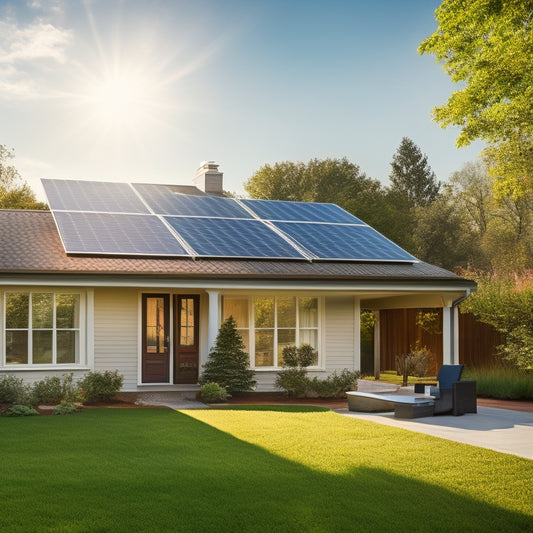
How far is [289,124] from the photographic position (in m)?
41.3

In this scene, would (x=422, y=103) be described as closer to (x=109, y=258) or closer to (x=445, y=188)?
(x=445, y=188)

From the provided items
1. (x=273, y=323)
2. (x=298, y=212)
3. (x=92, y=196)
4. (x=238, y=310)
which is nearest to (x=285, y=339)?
(x=273, y=323)

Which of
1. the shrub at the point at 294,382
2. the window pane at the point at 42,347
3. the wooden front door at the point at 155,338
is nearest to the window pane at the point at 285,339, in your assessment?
the shrub at the point at 294,382

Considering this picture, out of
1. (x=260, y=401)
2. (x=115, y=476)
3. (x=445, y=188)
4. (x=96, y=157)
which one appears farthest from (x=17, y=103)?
(x=445, y=188)

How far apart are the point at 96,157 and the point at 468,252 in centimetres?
2801

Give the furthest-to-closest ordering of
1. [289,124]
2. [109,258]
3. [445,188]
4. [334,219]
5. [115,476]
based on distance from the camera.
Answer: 1. [445,188]
2. [289,124]
3. [334,219]
4. [109,258]
5. [115,476]

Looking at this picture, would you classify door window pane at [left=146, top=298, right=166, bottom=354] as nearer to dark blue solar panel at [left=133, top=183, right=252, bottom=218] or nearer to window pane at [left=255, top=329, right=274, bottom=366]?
window pane at [left=255, top=329, right=274, bottom=366]

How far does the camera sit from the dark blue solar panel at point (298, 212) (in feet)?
69.8

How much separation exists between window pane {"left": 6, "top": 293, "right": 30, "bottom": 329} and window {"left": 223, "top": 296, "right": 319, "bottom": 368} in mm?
4514

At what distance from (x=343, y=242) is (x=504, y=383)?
5.35 metres

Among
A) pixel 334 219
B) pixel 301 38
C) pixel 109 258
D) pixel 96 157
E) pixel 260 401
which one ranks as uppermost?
pixel 301 38

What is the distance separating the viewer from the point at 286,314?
707 inches

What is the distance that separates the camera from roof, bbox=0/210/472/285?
49.9 feet

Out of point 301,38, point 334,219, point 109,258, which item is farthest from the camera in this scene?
point 301,38
